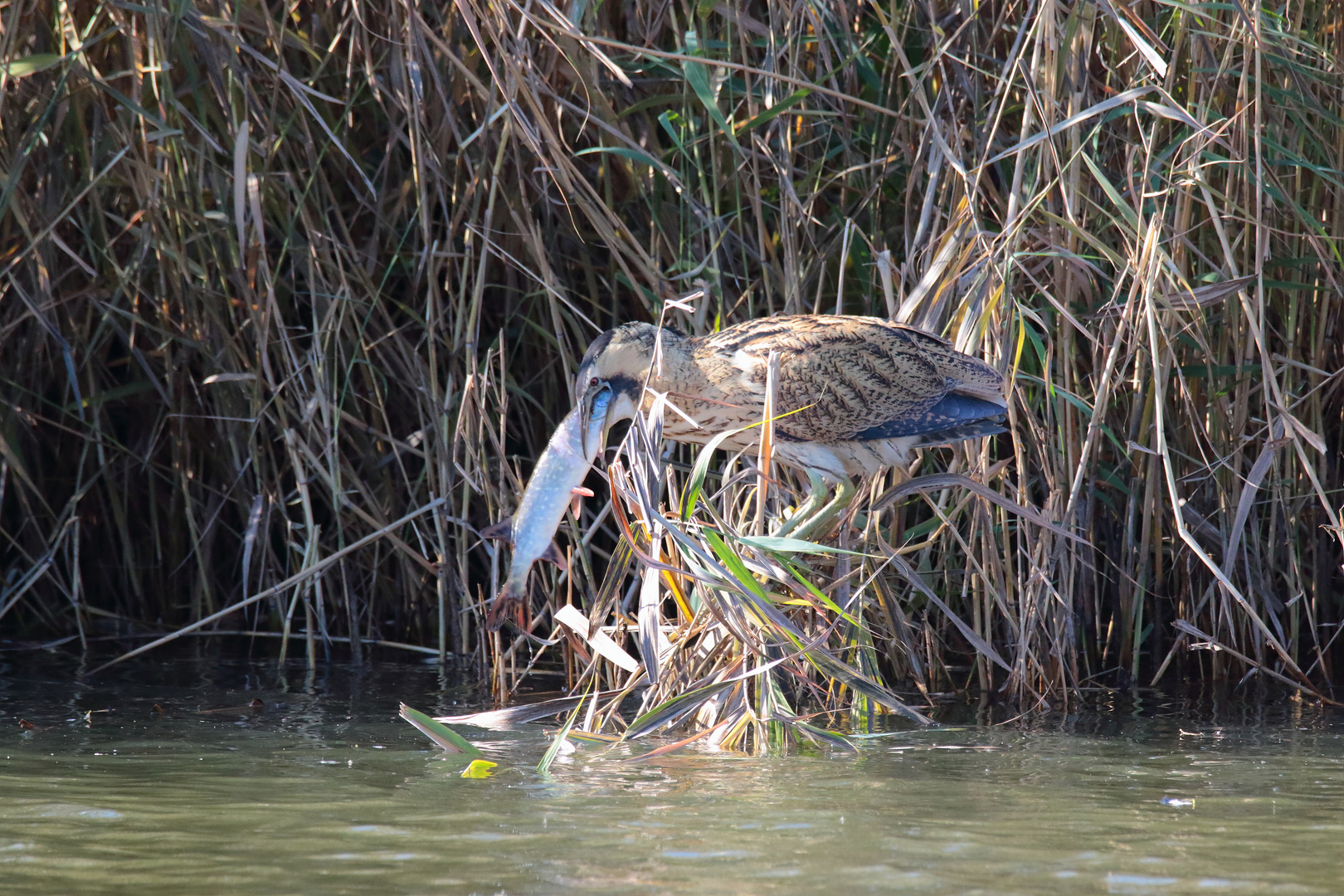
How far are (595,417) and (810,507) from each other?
0.58m

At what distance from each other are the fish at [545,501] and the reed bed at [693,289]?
0.29m

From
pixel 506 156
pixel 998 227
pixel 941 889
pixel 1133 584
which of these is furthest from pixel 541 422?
pixel 941 889

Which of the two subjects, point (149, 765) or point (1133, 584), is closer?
point (149, 765)

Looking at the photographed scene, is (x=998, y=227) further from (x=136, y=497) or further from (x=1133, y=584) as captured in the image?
(x=136, y=497)

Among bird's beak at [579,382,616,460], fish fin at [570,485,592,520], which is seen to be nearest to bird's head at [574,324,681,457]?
bird's beak at [579,382,616,460]

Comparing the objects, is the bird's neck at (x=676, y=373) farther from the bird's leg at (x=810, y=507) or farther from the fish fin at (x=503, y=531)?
the fish fin at (x=503, y=531)

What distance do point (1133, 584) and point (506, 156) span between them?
231 centimetres

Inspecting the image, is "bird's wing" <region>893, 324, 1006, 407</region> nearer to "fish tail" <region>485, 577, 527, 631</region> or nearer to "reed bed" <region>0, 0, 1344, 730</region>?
"reed bed" <region>0, 0, 1344, 730</region>

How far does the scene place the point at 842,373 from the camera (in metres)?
4.07

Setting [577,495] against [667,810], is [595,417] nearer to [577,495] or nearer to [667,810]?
[577,495]

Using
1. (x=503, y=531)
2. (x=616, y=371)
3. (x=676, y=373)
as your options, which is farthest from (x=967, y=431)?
(x=503, y=531)

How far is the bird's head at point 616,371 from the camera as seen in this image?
153 inches

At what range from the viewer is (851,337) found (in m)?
4.09

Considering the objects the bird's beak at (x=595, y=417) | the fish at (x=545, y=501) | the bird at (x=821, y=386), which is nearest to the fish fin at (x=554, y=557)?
the fish at (x=545, y=501)
